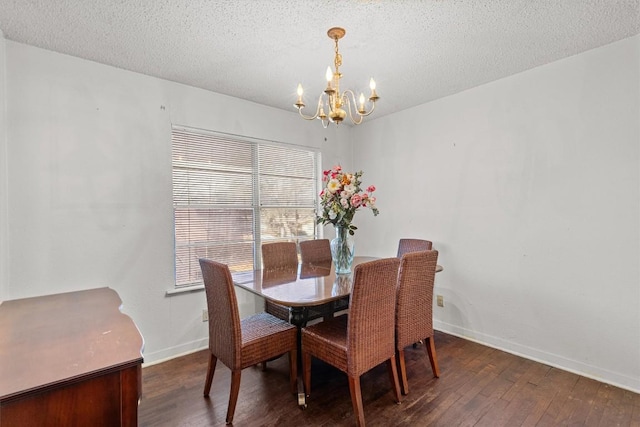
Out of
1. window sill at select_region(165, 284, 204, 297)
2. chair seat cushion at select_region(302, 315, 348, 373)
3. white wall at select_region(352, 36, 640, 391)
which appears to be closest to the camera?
chair seat cushion at select_region(302, 315, 348, 373)

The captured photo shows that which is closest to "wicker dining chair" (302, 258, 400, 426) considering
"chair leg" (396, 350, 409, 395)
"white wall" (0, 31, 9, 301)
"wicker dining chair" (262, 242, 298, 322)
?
"chair leg" (396, 350, 409, 395)

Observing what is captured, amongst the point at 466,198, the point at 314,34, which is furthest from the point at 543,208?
the point at 314,34

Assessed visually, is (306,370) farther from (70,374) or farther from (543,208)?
(543,208)

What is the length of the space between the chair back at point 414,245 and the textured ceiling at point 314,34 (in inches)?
62.9

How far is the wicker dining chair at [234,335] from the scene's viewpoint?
1832 millimetres

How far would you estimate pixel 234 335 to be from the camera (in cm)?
184

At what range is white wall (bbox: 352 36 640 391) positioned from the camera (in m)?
2.24

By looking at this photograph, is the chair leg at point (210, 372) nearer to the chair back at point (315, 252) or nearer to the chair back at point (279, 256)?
the chair back at point (279, 256)

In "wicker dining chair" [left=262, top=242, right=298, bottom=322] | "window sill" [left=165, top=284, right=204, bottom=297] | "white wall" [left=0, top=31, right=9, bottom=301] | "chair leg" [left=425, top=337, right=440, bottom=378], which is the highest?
"white wall" [left=0, top=31, right=9, bottom=301]

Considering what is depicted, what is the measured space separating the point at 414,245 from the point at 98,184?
296 centimetres

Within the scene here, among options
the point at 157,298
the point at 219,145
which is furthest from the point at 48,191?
the point at 219,145

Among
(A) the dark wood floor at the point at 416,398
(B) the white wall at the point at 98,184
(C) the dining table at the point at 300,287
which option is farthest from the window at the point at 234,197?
(A) the dark wood floor at the point at 416,398

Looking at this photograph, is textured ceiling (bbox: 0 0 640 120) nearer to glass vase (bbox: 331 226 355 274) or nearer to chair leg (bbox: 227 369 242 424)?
glass vase (bbox: 331 226 355 274)

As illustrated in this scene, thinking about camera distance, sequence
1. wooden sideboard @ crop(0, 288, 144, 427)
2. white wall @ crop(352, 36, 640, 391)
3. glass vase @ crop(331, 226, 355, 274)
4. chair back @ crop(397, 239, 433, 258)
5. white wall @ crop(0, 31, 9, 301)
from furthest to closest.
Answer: chair back @ crop(397, 239, 433, 258) < glass vase @ crop(331, 226, 355, 274) < white wall @ crop(352, 36, 640, 391) < white wall @ crop(0, 31, 9, 301) < wooden sideboard @ crop(0, 288, 144, 427)
